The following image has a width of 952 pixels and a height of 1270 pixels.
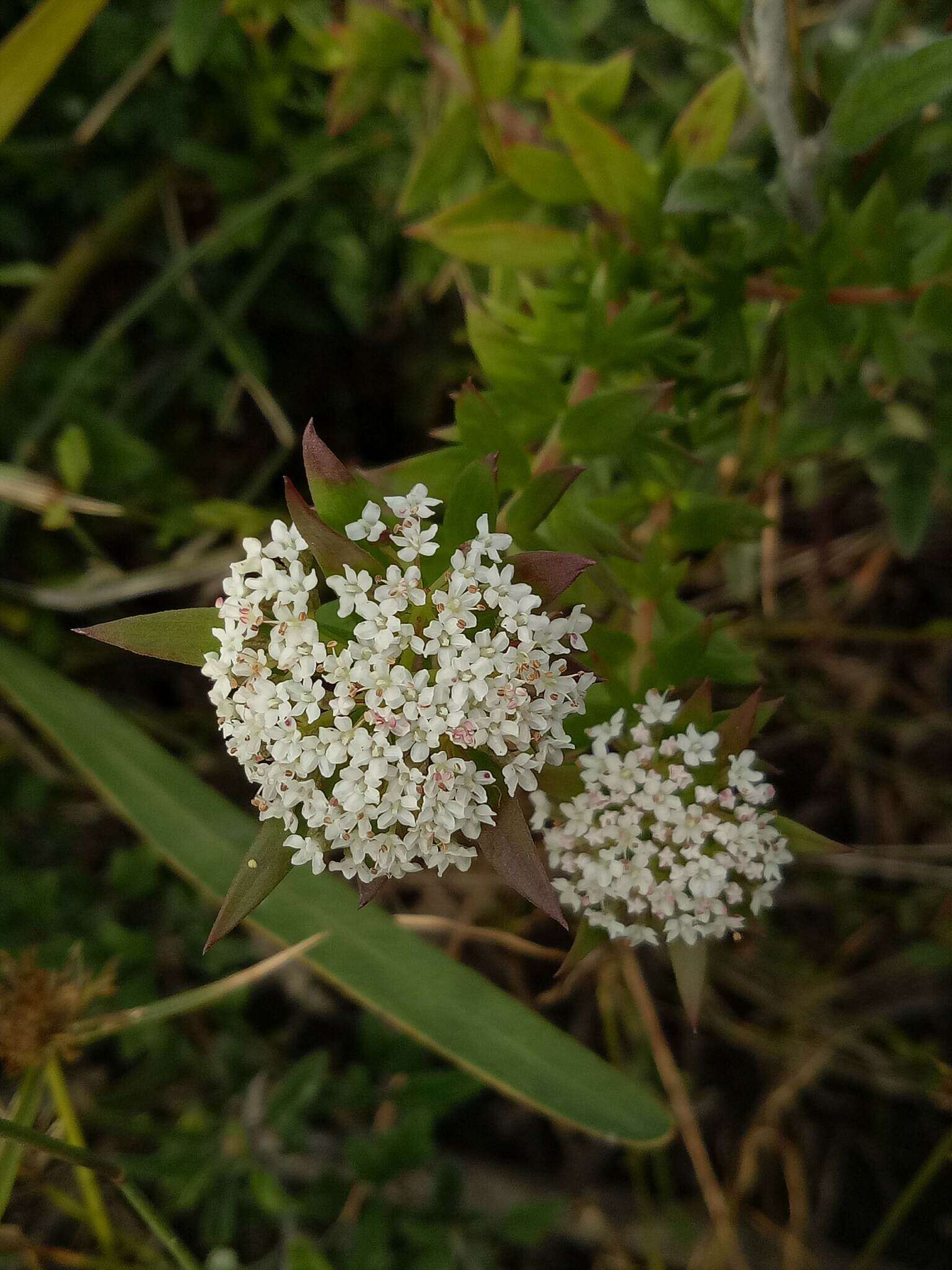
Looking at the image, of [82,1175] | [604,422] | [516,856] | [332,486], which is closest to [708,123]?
[604,422]

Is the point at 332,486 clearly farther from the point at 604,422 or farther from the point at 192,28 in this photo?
the point at 192,28

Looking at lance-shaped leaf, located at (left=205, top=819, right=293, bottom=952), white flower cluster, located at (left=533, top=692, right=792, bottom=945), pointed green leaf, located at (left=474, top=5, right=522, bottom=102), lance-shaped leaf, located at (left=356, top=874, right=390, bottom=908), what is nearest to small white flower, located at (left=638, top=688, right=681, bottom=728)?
white flower cluster, located at (left=533, top=692, right=792, bottom=945)

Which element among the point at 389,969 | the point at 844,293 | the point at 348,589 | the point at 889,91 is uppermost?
the point at 889,91

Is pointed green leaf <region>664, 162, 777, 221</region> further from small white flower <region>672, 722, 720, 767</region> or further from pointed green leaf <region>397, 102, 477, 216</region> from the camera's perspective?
small white flower <region>672, 722, 720, 767</region>

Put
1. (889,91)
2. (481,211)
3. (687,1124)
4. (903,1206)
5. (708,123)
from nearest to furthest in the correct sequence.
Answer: (889,91)
(708,123)
(481,211)
(903,1206)
(687,1124)

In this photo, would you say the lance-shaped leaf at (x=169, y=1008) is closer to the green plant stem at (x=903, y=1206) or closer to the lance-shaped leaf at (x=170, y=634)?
the lance-shaped leaf at (x=170, y=634)

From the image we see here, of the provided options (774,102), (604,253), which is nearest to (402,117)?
(604,253)
